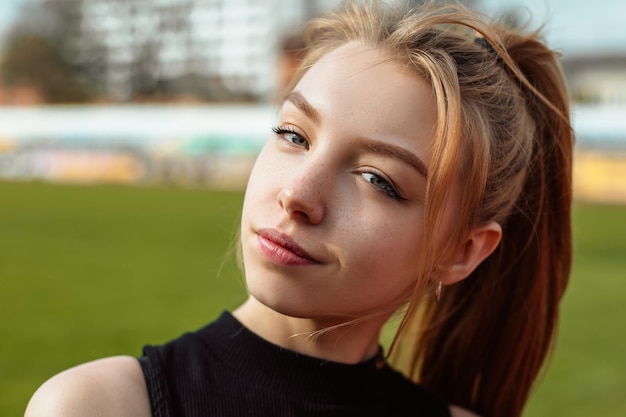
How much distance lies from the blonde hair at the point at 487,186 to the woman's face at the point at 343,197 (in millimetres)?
50

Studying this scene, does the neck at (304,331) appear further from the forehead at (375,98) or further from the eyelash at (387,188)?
the forehead at (375,98)

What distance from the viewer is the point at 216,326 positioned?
176 cm

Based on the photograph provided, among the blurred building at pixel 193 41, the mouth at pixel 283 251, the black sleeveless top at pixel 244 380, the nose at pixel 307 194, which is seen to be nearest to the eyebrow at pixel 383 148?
the nose at pixel 307 194

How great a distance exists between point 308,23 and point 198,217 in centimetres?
1148

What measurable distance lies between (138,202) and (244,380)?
576 inches

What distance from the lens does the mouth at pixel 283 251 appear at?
1562 millimetres

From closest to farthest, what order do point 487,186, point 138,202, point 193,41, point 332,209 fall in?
1. point 332,209
2. point 487,186
3. point 138,202
4. point 193,41

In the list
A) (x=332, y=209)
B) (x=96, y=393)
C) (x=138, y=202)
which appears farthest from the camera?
(x=138, y=202)

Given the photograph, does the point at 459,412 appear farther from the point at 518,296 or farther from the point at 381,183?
the point at 381,183

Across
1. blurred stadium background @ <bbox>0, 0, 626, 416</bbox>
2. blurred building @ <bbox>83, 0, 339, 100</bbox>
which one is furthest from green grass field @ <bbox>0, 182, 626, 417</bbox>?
blurred building @ <bbox>83, 0, 339, 100</bbox>

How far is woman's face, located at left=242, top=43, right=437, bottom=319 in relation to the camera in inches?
61.9

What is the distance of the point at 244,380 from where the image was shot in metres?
1.68

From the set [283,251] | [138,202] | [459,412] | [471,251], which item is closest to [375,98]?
[283,251]

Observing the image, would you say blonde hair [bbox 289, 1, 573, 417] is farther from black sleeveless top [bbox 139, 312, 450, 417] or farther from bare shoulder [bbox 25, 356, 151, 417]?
bare shoulder [bbox 25, 356, 151, 417]
